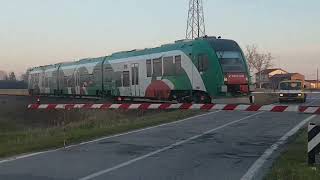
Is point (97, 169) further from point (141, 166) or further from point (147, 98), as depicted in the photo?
point (147, 98)

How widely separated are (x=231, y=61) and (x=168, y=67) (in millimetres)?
3838

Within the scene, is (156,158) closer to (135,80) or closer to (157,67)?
(157,67)

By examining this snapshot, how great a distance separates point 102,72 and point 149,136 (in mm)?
22222

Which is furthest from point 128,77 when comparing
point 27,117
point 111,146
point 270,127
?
point 111,146

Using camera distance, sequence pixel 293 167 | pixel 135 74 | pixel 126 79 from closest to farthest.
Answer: pixel 293 167, pixel 135 74, pixel 126 79

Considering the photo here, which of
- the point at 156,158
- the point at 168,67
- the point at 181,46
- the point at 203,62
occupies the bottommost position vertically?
the point at 156,158

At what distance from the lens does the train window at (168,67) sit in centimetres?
3041

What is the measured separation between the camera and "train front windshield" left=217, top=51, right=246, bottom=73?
28.3 metres

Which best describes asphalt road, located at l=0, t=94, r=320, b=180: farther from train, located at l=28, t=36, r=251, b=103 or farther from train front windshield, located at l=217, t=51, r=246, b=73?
train front windshield, located at l=217, t=51, r=246, b=73

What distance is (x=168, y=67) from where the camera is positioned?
3078 centimetres

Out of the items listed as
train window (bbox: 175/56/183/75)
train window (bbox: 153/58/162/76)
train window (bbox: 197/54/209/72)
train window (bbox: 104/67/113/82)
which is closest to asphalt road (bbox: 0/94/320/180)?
train window (bbox: 197/54/209/72)

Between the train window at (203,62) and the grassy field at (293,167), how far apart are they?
1436 centimetres

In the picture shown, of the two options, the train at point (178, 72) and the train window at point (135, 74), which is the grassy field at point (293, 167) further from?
the train window at point (135, 74)

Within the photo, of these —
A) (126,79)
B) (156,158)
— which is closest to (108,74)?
(126,79)
